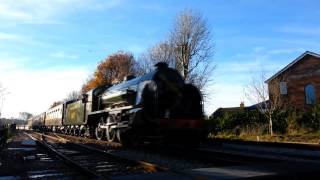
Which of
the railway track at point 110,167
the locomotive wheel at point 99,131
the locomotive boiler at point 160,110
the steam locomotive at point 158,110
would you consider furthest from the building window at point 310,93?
the railway track at point 110,167

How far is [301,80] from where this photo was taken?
1629 inches

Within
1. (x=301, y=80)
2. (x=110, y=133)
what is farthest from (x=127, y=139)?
(x=301, y=80)

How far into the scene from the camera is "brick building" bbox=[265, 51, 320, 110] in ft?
132

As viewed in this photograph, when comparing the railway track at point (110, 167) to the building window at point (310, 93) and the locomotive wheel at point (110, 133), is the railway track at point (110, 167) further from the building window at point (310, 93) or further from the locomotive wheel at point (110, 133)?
the building window at point (310, 93)

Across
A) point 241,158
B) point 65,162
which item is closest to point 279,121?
point 241,158

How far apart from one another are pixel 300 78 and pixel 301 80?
0.25 meters

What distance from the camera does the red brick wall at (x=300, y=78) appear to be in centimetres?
4056

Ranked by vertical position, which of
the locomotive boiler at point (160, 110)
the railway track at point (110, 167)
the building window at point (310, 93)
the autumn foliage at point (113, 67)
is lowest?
the railway track at point (110, 167)

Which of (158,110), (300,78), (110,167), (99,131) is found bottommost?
(110,167)

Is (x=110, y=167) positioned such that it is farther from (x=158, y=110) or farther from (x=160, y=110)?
(x=160, y=110)

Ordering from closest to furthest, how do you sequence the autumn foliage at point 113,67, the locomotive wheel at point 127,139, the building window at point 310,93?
the locomotive wheel at point 127,139
the building window at point 310,93
the autumn foliage at point 113,67

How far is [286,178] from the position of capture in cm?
819

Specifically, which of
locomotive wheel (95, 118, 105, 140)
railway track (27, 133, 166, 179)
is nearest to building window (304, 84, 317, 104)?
locomotive wheel (95, 118, 105, 140)

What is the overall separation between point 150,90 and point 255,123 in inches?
742
